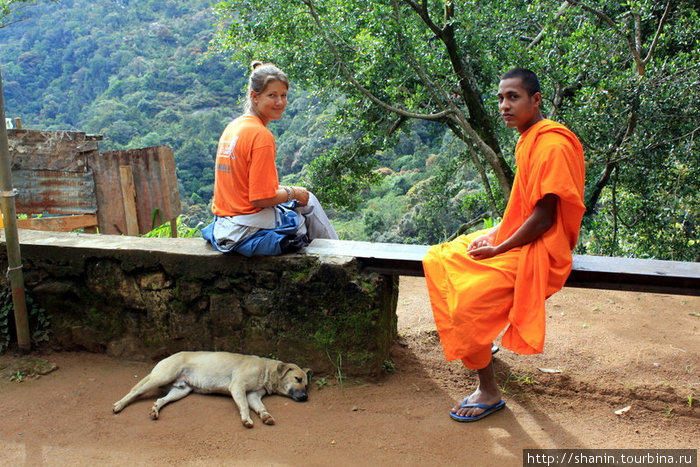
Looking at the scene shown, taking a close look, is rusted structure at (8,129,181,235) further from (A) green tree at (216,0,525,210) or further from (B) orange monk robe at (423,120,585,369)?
(B) orange monk robe at (423,120,585,369)

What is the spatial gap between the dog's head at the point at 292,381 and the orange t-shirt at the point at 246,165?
93 cm

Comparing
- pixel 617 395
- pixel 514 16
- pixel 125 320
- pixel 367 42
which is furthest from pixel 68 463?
pixel 514 16

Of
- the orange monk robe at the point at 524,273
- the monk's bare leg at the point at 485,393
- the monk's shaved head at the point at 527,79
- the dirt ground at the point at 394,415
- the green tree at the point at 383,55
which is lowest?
the dirt ground at the point at 394,415

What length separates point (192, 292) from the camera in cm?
341

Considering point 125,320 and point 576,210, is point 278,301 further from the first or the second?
point 576,210

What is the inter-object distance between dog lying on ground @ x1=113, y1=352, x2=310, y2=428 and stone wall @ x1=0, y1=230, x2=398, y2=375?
0.20m

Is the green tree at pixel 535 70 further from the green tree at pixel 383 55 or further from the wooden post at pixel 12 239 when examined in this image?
the wooden post at pixel 12 239

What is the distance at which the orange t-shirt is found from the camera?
3.05 meters

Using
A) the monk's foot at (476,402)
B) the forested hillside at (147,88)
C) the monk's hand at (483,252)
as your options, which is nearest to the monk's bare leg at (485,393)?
the monk's foot at (476,402)

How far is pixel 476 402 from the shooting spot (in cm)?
290

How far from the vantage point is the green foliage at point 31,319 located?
364 centimetres

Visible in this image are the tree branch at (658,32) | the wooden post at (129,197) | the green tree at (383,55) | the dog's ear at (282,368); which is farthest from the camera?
the green tree at (383,55)

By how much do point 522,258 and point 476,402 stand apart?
2.65 feet

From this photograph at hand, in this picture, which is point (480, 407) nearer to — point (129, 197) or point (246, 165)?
point (246, 165)
